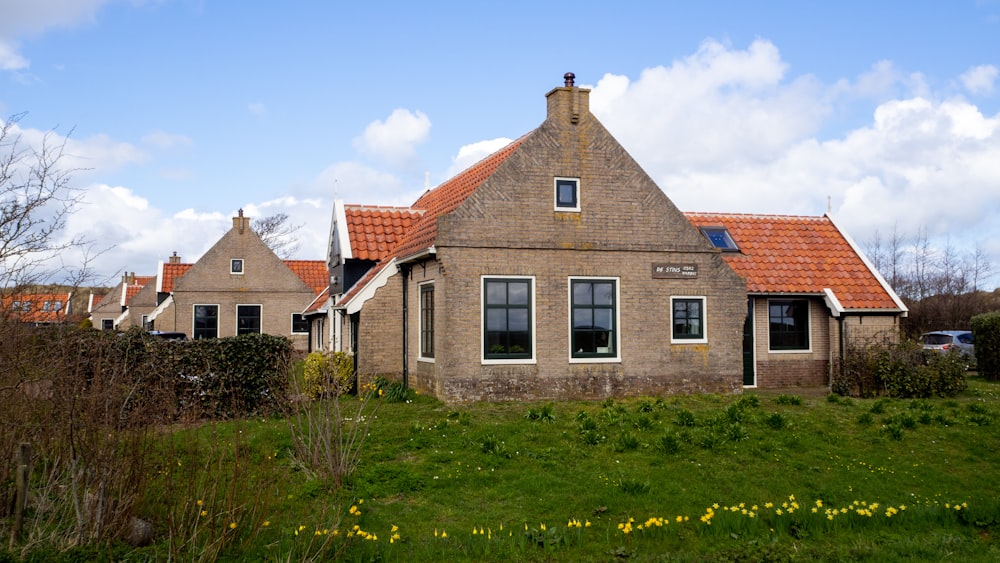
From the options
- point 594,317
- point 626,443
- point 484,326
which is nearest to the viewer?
point 626,443

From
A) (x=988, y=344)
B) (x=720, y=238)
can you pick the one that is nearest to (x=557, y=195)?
(x=720, y=238)

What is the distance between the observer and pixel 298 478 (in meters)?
11.6

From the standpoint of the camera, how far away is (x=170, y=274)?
48812 mm

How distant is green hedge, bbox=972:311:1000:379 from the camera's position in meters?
28.8

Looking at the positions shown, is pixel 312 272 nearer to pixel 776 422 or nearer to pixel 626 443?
pixel 776 422

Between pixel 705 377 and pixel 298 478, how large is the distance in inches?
440

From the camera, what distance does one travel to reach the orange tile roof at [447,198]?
1967 cm

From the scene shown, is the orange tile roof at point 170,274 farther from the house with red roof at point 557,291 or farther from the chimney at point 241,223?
the house with red roof at point 557,291

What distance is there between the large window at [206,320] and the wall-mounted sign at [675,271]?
3127 cm

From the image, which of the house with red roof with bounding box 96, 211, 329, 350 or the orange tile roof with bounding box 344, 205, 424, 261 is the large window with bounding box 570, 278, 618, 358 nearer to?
the orange tile roof with bounding box 344, 205, 424, 261

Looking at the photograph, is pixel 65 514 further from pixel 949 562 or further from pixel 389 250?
pixel 389 250

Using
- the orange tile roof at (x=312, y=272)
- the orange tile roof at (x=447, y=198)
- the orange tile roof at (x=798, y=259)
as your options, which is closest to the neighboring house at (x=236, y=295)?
the orange tile roof at (x=312, y=272)

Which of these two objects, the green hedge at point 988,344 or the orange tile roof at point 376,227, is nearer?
the orange tile roof at point 376,227

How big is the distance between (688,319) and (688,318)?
0.02 metres
